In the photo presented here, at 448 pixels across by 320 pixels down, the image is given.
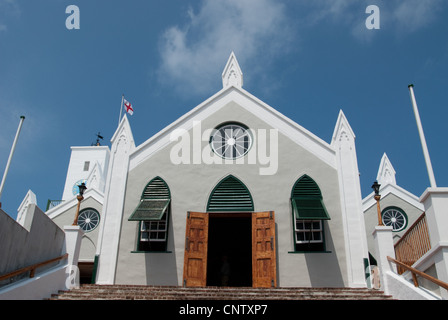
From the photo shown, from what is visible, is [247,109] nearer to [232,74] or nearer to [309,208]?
[232,74]

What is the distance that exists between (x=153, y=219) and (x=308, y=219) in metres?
5.15

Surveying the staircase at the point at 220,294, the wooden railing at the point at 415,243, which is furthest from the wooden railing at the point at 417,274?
the staircase at the point at 220,294

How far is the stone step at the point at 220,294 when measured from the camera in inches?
375

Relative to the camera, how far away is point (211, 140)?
15281 mm

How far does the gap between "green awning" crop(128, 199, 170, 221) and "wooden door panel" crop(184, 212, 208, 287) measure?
101 cm

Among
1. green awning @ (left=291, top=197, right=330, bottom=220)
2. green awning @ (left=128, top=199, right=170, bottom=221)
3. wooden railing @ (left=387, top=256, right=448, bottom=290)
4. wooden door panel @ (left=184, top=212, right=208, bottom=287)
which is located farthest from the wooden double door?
wooden railing @ (left=387, top=256, right=448, bottom=290)

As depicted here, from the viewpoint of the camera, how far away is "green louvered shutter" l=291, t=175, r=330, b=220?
12945 millimetres

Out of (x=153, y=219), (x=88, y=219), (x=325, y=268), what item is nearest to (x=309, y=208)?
(x=325, y=268)

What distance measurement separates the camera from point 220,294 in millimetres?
9727

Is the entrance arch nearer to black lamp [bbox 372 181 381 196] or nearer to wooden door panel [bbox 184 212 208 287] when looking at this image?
wooden door panel [bbox 184 212 208 287]

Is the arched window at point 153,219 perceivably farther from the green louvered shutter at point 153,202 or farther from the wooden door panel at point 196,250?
the wooden door panel at point 196,250

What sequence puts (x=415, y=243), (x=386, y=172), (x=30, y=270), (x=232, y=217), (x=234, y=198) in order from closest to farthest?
(x=30, y=270)
(x=415, y=243)
(x=234, y=198)
(x=232, y=217)
(x=386, y=172)
